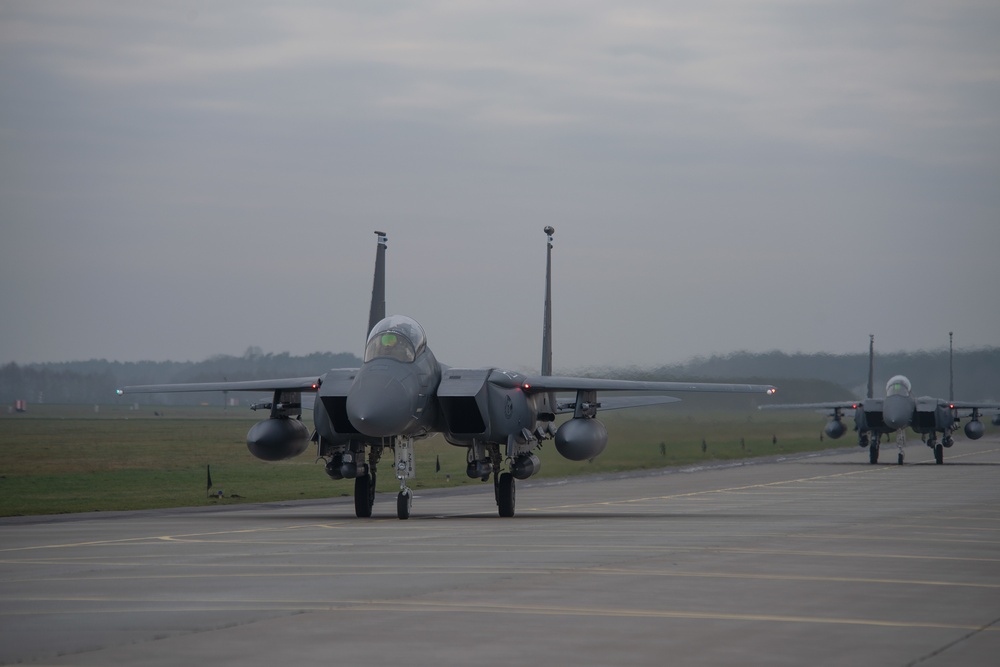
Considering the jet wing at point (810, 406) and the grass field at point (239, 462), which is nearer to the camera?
the grass field at point (239, 462)

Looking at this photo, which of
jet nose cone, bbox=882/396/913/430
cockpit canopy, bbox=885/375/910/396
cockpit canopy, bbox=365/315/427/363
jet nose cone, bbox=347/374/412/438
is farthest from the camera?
cockpit canopy, bbox=885/375/910/396

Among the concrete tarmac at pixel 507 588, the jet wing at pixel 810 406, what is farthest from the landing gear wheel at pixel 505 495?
the jet wing at pixel 810 406

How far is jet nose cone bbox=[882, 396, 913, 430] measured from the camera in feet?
168

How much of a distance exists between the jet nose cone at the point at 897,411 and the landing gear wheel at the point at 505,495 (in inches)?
1165

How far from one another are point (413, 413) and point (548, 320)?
337 inches

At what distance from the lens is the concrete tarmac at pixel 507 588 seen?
368 inches

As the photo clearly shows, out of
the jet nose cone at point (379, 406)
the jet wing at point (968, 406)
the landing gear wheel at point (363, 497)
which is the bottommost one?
the landing gear wheel at point (363, 497)

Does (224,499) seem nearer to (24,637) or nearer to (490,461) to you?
(490,461)

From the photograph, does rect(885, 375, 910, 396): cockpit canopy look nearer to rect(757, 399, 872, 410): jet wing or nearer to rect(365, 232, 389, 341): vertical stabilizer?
rect(757, 399, 872, 410): jet wing

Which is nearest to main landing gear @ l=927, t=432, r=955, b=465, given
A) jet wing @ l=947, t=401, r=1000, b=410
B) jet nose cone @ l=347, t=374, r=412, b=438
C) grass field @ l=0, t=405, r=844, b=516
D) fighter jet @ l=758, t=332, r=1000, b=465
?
fighter jet @ l=758, t=332, r=1000, b=465

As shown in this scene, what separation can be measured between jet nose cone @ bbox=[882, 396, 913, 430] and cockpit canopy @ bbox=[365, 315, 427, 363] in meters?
31.5

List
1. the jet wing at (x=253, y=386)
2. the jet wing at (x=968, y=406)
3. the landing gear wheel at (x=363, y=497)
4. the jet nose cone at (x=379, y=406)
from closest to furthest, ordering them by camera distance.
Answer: the jet nose cone at (x=379, y=406), the landing gear wheel at (x=363, y=497), the jet wing at (x=253, y=386), the jet wing at (x=968, y=406)

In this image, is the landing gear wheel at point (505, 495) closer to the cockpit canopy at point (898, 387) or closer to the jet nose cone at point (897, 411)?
the jet nose cone at point (897, 411)

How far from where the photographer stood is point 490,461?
85.4ft
